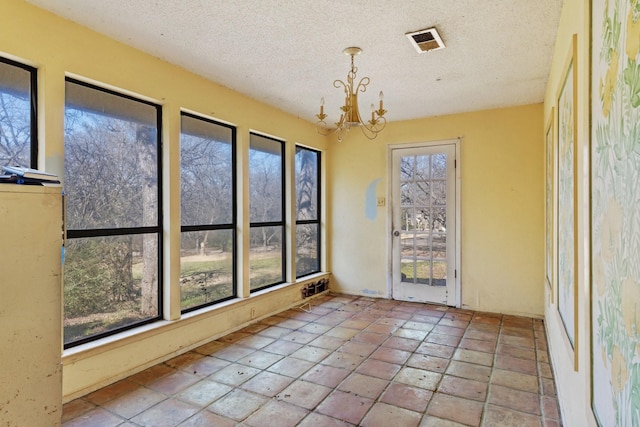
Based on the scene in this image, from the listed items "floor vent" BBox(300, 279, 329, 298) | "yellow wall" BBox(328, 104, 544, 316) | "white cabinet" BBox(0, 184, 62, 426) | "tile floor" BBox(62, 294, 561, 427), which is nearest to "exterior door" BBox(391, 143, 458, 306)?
"yellow wall" BBox(328, 104, 544, 316)

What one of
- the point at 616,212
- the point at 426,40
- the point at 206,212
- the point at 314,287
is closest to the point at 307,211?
the point at 314,287

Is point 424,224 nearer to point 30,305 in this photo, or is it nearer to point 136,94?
point 136,94

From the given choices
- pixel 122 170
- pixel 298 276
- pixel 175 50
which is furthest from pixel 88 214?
pixel 298 276

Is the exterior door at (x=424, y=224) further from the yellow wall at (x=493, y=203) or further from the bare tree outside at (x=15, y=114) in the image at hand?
the bare tree outside at (x=15, y=114)

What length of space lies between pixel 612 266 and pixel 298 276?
4.22 metres

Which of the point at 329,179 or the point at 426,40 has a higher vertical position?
the point at 426,40

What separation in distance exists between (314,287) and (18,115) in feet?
12.3

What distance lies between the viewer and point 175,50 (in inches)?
110

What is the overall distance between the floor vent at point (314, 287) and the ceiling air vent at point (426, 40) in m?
3.24

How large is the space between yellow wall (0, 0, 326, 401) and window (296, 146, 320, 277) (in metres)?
0.98

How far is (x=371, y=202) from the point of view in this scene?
17.0 feet

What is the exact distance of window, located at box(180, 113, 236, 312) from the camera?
330cm

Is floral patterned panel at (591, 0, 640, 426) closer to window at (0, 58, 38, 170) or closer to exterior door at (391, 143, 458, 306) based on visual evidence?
window at (0, 58, 38, 170)

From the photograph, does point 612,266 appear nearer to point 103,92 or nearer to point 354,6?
point 354,6
